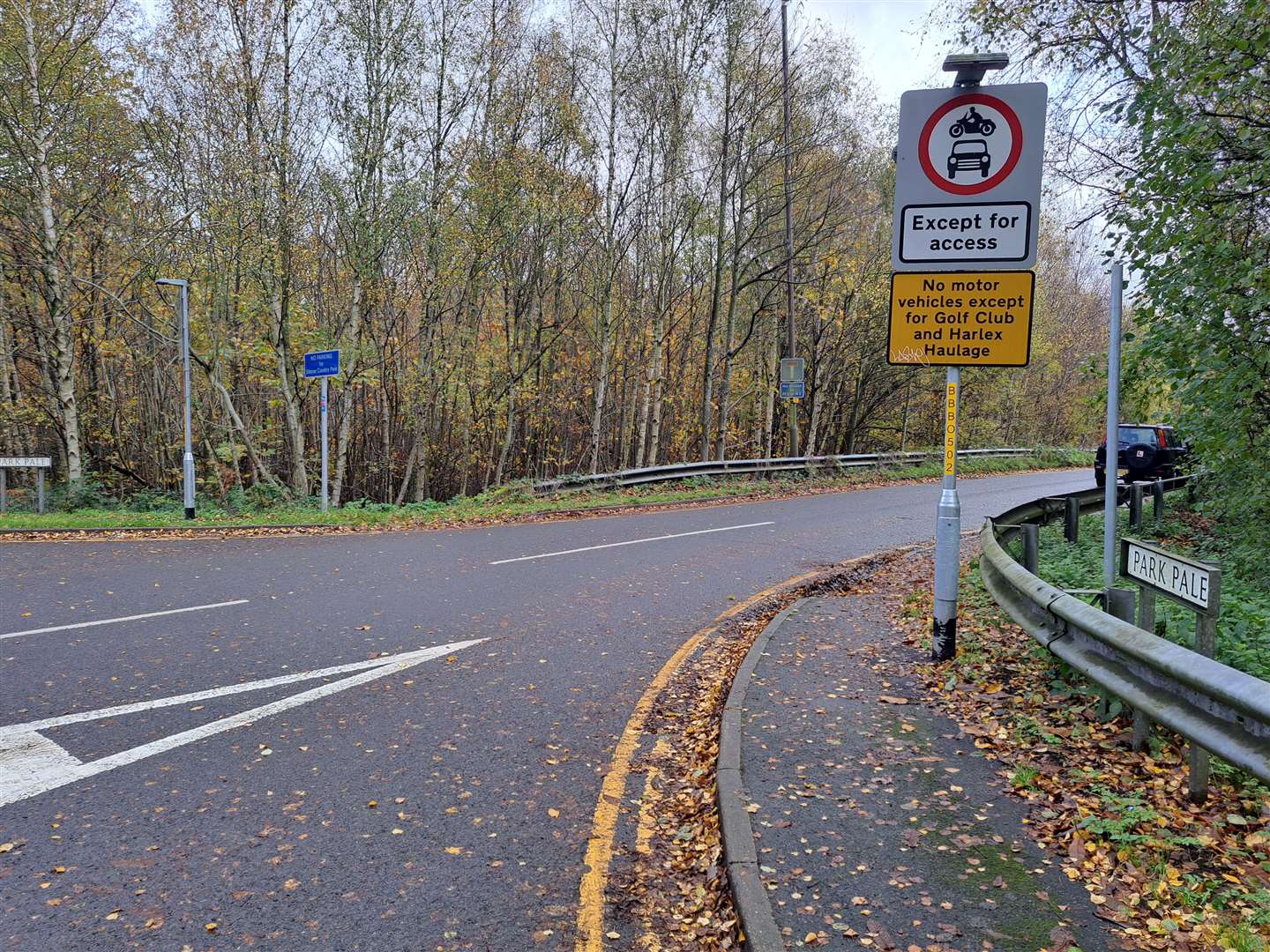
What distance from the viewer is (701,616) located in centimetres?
796

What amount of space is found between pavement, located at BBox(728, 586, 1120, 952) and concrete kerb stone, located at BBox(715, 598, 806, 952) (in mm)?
40

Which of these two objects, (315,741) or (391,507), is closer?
(315,741)

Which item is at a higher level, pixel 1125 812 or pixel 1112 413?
pixel 1112 413

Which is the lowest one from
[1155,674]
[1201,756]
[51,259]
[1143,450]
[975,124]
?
[1201,756]

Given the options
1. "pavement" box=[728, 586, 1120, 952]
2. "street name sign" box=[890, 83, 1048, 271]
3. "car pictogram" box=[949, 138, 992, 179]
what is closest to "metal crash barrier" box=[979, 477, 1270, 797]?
"pavement" box=[728, 586, 1120, 952]

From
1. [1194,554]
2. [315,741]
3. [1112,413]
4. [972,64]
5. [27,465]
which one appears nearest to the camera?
[315,741]

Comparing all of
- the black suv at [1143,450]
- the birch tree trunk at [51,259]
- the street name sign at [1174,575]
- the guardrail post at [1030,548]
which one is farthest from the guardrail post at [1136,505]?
the birch tree trunk at [51,259]

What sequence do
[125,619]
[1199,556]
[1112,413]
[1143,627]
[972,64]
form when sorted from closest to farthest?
[1143,627] < [972,64] < [1112,413] < [125,619] < [1199,556]

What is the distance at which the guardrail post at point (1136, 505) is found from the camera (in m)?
11.5

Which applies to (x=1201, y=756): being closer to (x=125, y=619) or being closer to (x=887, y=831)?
(x=887, y=831)

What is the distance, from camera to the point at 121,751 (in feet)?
14.6

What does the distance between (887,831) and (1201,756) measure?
1.46m

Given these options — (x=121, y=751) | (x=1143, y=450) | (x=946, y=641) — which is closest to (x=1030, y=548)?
(x=946, y=641)

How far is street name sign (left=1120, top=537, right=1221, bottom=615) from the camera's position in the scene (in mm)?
3414
